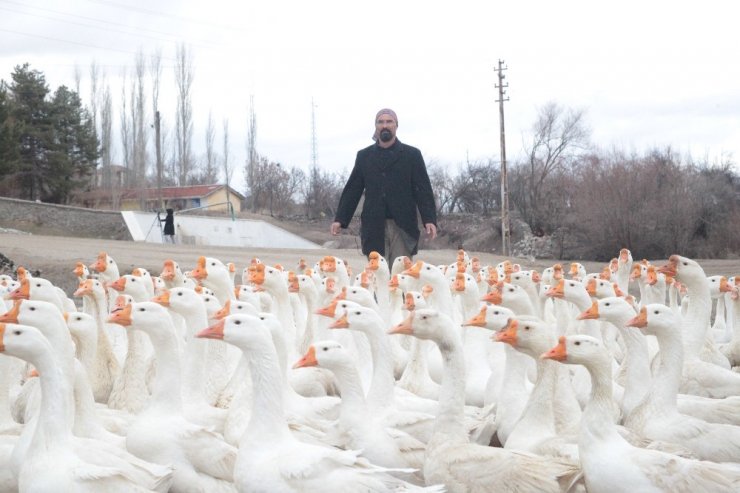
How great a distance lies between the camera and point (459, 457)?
4.67 meters

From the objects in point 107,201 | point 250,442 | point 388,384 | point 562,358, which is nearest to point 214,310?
point 388,384

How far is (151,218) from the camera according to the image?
34594mm

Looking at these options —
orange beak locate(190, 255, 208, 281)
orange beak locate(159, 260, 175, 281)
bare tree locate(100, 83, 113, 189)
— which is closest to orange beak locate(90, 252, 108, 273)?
orange beak locate(159, 260, 175, 281)

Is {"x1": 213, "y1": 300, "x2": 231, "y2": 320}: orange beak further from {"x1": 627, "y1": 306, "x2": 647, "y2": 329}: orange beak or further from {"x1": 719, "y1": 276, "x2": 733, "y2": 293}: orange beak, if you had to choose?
{"x1": 719, "y1": 276, "x2": 733, "y2": 293}: orange beak

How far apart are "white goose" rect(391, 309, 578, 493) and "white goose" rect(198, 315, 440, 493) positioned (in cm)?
40

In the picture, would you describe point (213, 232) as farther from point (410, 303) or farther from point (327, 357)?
point (327, 357)

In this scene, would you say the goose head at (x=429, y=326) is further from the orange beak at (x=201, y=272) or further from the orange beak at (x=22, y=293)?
the orange beak at (x=22, y=293)

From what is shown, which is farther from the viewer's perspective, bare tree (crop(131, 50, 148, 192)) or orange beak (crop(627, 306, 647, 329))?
bare tree (crop(131, 50, 148, 192))

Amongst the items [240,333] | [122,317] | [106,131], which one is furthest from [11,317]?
[106,131]

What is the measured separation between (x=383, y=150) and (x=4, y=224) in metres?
28.2

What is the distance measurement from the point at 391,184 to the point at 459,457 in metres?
4.36

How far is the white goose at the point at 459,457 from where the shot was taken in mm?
4371

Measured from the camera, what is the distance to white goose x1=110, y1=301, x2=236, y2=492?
4.83 metres

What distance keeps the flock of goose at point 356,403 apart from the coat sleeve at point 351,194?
179 centimetres
